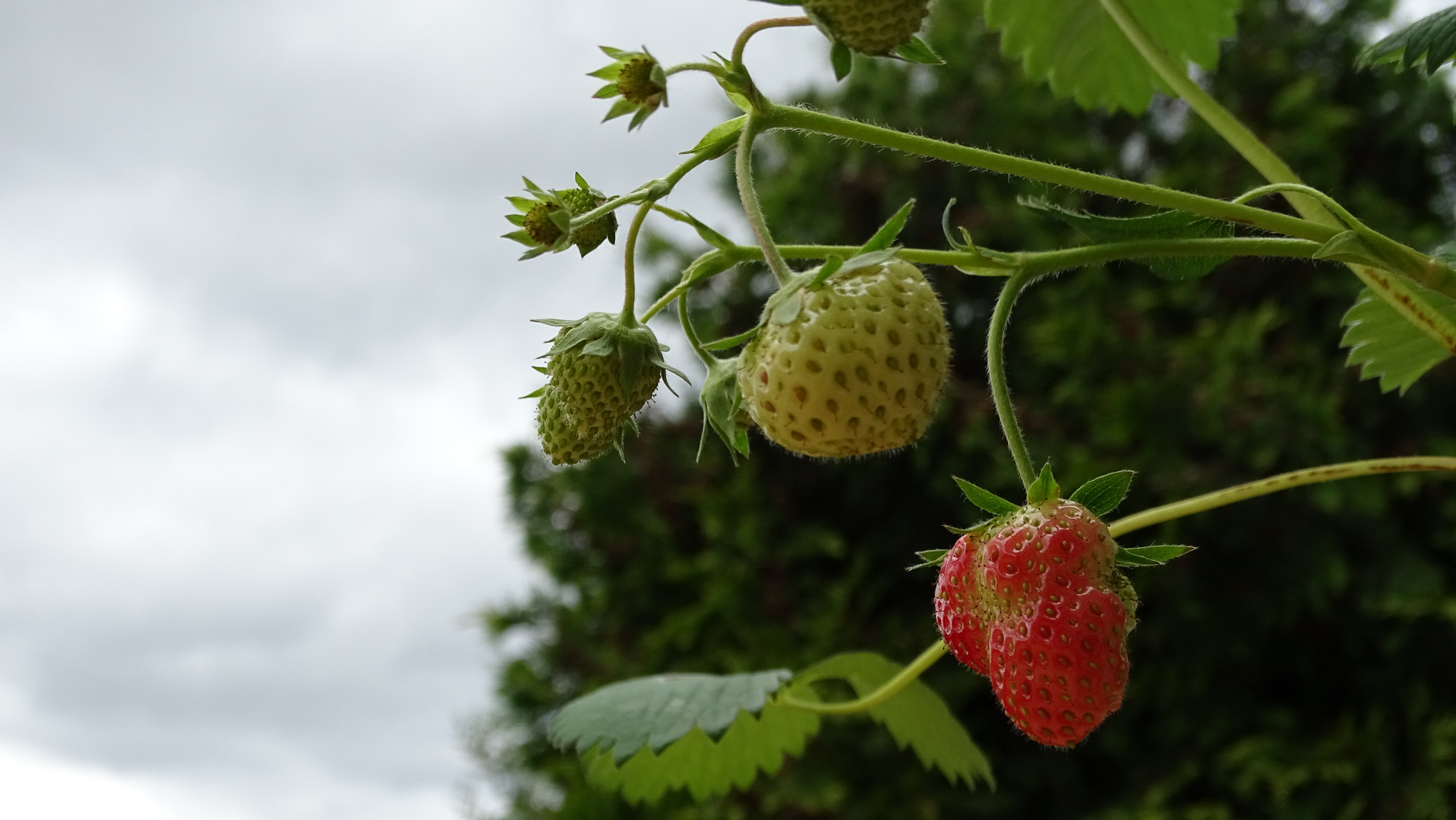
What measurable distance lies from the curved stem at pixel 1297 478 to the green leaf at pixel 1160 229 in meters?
0.15

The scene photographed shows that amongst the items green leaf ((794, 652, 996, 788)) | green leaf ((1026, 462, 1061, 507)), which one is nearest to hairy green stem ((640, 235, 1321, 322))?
green leaf ((1026, 462, 1061, 507))

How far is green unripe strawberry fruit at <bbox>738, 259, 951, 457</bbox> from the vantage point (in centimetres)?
49

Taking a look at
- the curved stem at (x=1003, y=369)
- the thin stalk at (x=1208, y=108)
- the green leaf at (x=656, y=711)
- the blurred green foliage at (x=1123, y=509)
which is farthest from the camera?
the blurred green foliage at (x=1123, y=509)

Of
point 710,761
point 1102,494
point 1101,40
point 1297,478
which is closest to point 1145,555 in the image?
point 1102,494

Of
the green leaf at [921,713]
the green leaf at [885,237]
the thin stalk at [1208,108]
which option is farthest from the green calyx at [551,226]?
the green leaf at [921,713]

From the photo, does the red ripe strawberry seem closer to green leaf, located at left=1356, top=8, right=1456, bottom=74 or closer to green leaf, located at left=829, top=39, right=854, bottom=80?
green leaf, located at left=829, top=39, right=854, bottom=80

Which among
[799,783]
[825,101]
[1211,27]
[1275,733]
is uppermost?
[825,101]

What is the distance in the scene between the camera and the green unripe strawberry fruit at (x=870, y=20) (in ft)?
1.38

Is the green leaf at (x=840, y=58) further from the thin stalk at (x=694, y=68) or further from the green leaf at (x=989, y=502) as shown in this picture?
the green leaf at (x=989, y=502)

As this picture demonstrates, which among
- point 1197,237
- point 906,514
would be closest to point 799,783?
point 906,514

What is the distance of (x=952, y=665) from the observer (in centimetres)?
233

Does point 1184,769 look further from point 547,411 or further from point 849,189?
point 547,411

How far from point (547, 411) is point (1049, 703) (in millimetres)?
283

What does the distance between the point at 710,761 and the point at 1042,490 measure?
0.67 meters
